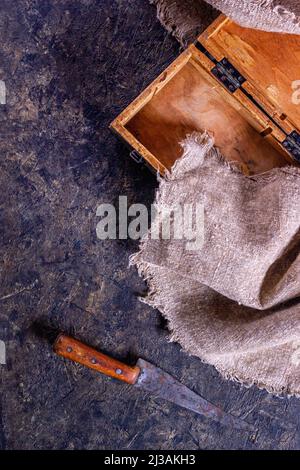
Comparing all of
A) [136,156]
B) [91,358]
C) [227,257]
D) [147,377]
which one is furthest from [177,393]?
[136,156]

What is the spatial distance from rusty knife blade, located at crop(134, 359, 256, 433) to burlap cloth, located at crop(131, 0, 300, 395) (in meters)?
0.09

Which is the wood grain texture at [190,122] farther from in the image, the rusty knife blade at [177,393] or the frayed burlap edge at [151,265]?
the rusty knife blade at [177,393]

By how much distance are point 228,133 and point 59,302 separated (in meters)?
0.51

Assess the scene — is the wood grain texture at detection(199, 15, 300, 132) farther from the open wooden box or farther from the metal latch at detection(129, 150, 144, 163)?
the metal latch at detection(129, 150, 144, 163)

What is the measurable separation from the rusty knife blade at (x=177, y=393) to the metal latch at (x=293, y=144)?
1.77 feet

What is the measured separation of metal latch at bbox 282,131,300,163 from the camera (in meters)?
0.97

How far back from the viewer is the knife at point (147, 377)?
1079mm

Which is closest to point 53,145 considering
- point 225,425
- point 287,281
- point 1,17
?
point 1,17

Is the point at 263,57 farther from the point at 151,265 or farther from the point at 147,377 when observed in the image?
the point at 147,377

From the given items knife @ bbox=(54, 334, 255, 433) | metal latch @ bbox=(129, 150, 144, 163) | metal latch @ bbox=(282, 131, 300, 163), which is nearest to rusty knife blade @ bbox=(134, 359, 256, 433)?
knife @ bbox=(54, 334, 255, 433)

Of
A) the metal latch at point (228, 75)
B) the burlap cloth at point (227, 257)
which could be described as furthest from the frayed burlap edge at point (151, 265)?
the metal latch at point (228, 75)

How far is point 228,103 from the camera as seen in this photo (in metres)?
1.02

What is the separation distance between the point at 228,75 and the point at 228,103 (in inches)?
2.8

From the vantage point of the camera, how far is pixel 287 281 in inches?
40.5
